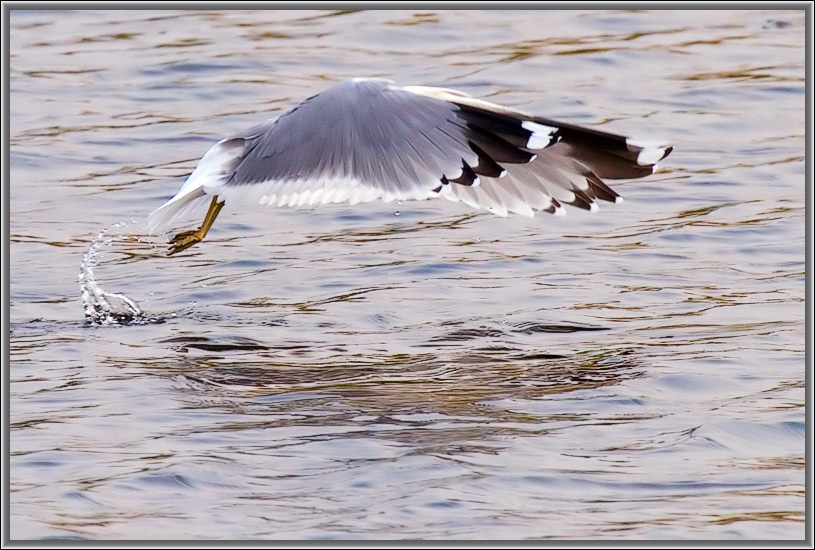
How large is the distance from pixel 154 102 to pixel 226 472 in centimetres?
558

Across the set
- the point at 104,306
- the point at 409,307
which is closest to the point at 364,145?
the point at 409,307

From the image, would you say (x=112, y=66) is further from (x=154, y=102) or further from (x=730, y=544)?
(x=730, y=544)

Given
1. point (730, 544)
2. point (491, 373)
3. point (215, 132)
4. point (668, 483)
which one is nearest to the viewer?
point (730, 544)

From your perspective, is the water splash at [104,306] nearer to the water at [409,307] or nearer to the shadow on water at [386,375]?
the water at [409,307]

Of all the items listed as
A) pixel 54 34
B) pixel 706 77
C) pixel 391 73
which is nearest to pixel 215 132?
pixel 391 73

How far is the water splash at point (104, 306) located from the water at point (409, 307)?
31mm

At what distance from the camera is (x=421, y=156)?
16.9 ft

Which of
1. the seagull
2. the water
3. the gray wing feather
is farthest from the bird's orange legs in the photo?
the gray wing feather

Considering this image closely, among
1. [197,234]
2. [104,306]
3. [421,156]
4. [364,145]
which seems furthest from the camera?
[197,234]

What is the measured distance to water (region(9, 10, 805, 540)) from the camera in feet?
13.5

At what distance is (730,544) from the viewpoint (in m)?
3.81

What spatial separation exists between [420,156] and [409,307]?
1.20 meters

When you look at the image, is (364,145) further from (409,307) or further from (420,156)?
(409,307)

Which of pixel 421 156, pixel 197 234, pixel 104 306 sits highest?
pixel 421 156
